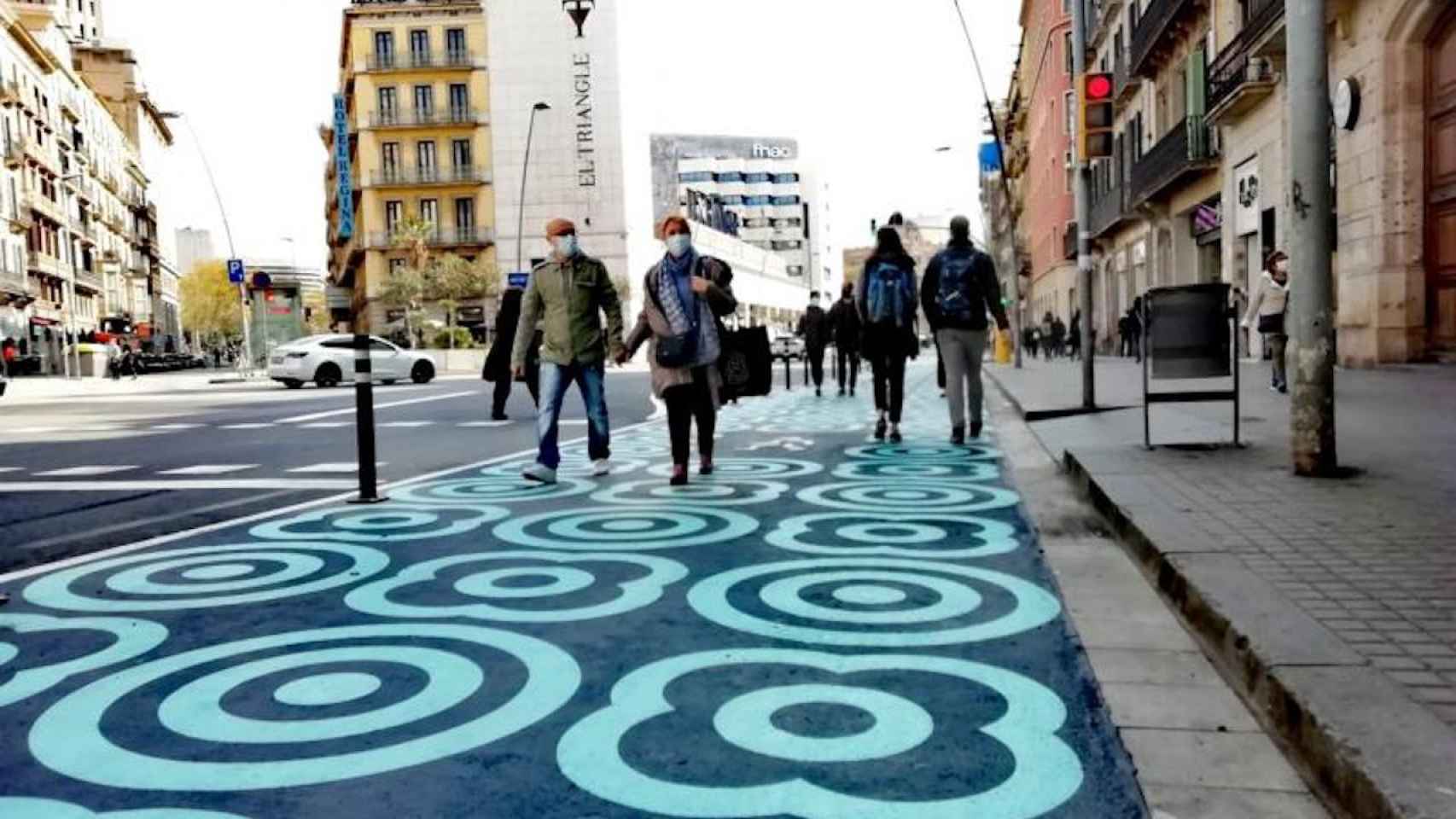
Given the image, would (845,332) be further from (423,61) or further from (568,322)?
(423,61)

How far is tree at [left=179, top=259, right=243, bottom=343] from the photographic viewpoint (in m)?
95.4

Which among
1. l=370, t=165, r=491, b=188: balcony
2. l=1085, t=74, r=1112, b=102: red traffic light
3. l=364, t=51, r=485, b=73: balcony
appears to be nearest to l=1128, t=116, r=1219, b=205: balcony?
l=1085, t=74, r=1112, b=102: red traffic light

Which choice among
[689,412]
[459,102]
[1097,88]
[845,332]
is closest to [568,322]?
[689,412]

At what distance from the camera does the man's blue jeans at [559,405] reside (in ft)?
24.0

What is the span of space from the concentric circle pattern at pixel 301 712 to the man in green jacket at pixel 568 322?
13.0 ft

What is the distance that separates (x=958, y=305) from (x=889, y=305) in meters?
0.59

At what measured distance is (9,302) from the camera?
176 ft

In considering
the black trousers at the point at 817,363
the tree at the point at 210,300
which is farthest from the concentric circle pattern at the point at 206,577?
the tree at the point at 210,300

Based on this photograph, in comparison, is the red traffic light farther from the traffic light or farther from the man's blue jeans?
the man's blue jeans

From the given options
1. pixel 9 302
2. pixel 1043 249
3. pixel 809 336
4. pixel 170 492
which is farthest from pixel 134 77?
pixel 170 492

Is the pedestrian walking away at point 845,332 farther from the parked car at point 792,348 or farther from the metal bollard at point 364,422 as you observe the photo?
the parked car at point 792,348

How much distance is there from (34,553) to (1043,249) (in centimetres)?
5472

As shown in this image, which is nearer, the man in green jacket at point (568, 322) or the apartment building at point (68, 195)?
the man in green jacket at point (568, 322)

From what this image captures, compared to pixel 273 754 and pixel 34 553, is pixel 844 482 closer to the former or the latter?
pixel 34 553
